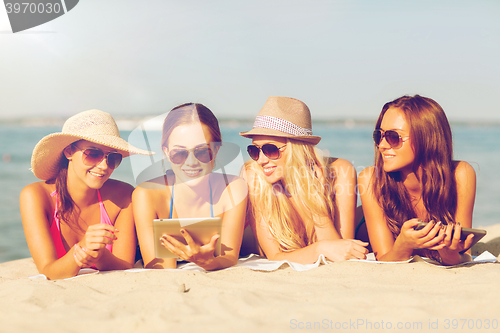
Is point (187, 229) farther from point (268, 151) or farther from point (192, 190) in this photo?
point (268, 151)

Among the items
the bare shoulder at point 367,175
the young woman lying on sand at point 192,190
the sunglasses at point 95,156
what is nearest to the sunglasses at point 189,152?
the young woman lying on sand at point 192,190

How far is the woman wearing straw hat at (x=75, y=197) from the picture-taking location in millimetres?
3521

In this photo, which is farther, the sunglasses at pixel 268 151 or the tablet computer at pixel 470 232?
the sunglasses at pixel 268 151

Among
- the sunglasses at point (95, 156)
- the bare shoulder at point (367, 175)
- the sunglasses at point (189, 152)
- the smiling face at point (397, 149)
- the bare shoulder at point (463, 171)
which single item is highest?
the sunglasses at point (95, 156)

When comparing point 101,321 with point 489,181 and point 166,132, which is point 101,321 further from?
point 489,181

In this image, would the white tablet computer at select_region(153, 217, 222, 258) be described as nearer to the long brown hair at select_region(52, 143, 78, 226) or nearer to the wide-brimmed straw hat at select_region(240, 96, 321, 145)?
the long brown hair at select_region(52, 143, 78, 226)

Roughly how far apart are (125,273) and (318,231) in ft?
6.16

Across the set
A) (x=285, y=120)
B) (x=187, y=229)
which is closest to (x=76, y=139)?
(x=187, y=229)

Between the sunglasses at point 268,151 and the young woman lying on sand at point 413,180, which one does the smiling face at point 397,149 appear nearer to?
the young woman lying on sand at point 413,180

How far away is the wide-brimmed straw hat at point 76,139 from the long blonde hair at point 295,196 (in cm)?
116

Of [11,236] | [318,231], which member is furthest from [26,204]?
[11,236]

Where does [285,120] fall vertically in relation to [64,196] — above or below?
above

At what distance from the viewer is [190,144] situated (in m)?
3.68

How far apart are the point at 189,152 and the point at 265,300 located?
5.08 feet
